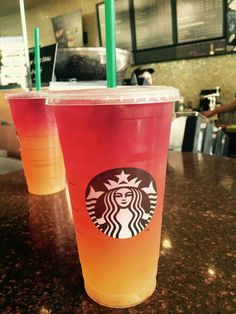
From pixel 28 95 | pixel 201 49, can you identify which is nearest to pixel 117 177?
pixel 28 95

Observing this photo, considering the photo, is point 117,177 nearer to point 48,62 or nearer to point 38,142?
point 38,142

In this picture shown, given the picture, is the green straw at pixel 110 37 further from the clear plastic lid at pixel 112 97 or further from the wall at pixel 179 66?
the wall at pixel 179 66

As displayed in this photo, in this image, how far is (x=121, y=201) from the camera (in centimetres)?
35

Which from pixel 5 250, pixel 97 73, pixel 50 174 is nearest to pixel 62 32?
pixel 97 73

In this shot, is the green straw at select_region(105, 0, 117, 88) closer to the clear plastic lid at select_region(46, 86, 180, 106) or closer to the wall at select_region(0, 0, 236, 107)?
the clear plastic lid at select_region(46, 86, 180, 106)

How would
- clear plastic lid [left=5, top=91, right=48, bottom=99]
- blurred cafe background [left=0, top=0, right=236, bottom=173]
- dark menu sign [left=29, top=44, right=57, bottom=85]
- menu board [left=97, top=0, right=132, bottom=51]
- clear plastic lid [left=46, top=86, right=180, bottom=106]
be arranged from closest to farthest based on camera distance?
clear plastic lid [left=46, top=86, right=180, bottom=106], clear plastic lid [left=5, top=91, right=48, bottom=99], dark menu sign [left=29, top=44, right=57, bottom=85], blurred cafe background [left=0, top=0, right=236, bottom=173], menu board [left=97, top=0, right=132, bottom=51]

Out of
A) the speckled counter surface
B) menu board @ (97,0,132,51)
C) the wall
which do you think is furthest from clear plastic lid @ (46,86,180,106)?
menu board @ (97,0,132,51)

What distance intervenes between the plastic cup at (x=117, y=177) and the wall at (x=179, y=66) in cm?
306

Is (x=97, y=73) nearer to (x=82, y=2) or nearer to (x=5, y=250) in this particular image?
(x=5, y=250)

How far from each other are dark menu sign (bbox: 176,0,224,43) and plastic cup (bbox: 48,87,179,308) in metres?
3.59

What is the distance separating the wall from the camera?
3.61m

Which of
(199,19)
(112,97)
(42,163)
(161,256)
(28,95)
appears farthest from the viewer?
(199,19)

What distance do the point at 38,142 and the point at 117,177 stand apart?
475mm

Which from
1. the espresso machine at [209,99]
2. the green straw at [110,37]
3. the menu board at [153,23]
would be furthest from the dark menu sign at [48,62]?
the menu board at [153,23]
